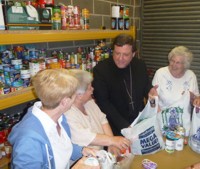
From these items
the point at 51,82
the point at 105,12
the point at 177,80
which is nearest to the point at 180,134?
the point at 177,80

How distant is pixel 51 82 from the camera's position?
1.24 meters

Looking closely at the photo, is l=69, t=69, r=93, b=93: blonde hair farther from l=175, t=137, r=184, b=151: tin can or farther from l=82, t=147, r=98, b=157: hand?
l=175, t=137, r=184, b=151: tin can

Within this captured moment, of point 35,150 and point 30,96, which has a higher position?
point 30,96

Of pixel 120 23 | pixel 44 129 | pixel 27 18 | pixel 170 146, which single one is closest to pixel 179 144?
pixel 170 146

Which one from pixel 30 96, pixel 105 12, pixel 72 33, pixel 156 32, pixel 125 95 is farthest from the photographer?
pixel 156 32

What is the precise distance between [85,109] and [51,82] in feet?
2.01

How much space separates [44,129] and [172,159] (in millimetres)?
976

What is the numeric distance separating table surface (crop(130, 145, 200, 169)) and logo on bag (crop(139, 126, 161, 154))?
0.05 m

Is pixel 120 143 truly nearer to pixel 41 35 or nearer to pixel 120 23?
pixel 41 35

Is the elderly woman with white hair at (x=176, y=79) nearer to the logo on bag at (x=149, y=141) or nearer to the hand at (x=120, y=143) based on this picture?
the logo on bag at (x=149, y=141)

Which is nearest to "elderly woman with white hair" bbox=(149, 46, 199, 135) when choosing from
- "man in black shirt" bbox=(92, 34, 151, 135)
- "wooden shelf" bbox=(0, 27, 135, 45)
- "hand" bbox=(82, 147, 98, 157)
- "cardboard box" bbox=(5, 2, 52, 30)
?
"man in black shirt" bbox=(92, 34, 151, 135)

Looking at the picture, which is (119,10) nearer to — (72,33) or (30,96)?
(72,33)

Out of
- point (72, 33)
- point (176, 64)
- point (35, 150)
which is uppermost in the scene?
point (72, 33)

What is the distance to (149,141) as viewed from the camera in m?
1.68
